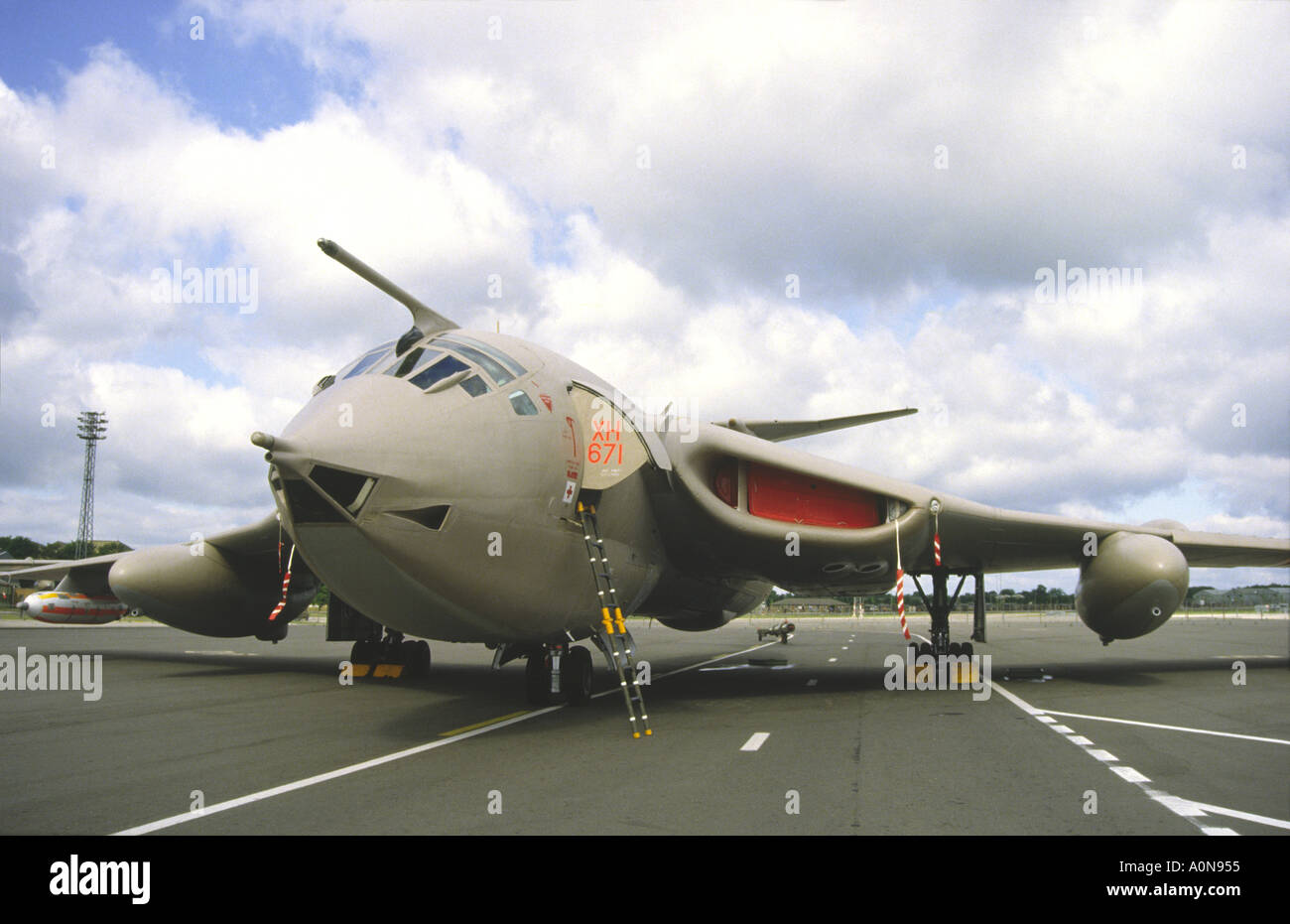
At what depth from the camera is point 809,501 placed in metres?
12.1

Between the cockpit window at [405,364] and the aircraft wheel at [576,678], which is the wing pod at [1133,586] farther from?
the cockpit window at [405,364]

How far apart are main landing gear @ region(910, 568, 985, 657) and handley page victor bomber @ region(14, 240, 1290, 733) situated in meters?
0.06

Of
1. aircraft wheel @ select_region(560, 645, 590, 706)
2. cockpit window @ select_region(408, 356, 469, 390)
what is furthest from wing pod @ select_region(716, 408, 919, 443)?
cockpit window @ select_region(408, 356, 469, 390)

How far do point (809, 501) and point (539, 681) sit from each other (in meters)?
4.59

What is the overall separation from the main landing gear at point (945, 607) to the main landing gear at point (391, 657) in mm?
9641

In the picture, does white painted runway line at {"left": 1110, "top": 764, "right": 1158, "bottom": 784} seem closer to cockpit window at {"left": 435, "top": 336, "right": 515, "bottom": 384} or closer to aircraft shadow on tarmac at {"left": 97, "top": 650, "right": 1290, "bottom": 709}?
aircraft shadow on tarmac at {"left": 97, "top": 650, "right": 1290, "bottom": 709}

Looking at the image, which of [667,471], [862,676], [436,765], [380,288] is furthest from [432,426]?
[862,676]

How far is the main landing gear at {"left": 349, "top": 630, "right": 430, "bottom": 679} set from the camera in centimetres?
1616

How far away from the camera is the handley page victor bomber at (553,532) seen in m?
7.08

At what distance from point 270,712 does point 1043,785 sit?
9.60 metres

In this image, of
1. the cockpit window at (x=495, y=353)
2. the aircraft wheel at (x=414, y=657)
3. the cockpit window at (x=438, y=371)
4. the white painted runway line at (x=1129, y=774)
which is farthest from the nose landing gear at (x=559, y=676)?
the white painted runway line at (x=1129, y=774)

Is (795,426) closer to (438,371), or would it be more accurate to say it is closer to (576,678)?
(576,678)

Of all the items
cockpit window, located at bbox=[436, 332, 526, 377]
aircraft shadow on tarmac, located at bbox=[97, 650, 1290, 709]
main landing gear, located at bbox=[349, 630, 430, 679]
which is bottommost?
aircraft shadow on tarmac, located at bbox=[97, 650, 1290, 709]
